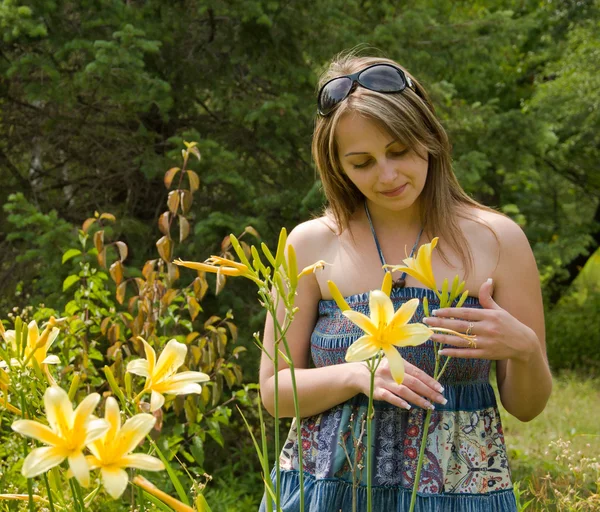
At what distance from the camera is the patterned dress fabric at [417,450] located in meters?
1.60

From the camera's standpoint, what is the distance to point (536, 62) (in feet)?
34.2

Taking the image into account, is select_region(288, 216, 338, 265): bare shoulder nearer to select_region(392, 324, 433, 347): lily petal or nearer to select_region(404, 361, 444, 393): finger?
select_region(404, 361, 444, 393): finger

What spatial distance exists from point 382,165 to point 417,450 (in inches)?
23.7

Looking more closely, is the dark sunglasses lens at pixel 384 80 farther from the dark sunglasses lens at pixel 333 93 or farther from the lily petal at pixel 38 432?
the lily petal at pixel 38 432

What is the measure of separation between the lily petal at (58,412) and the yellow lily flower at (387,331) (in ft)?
0.94

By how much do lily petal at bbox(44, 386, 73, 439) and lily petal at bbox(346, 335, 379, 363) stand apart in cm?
28

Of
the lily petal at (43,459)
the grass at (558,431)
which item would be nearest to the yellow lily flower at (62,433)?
the lily petal at (43,459)

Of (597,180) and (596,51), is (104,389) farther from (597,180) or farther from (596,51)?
(597,180)

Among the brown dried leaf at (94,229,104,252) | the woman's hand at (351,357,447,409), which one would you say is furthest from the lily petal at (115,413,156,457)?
the brown dried leaf at (94,229,104,252)

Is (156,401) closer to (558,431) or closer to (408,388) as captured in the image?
(408,388)

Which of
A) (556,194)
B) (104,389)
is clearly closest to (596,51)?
(556,194)

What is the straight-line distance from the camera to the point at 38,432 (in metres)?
0.68

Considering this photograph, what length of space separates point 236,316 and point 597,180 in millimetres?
7360

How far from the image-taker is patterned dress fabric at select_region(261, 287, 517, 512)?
160 cm
